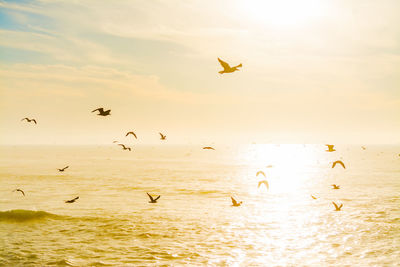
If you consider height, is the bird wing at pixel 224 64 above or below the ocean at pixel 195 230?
above

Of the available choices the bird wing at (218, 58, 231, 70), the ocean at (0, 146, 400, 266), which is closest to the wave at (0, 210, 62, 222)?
the ocean at (0, 146, 400, 266)

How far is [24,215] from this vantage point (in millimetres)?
29828

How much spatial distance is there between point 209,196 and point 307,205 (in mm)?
11591

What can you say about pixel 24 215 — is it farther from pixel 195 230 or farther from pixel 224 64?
pixel 224 64

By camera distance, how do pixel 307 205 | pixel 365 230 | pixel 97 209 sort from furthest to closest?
pixel 307 205 → pixel 97 209 → pixel 365 230

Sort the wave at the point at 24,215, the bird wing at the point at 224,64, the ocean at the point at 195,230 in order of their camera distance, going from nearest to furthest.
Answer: the bird wing at the point at 224,64 < the ocean at the point at 195,230 < the wave at the point at 24,215

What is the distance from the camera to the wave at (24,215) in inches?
1139

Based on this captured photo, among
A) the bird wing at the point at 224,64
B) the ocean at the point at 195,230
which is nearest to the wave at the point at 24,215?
the ocean at the point at 195,230

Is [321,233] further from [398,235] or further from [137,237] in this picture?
[137,237]

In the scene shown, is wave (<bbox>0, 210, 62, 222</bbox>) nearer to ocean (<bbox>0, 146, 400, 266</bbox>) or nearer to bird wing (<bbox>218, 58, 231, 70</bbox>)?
ocean (<bbox>0, 146, 400, 266</bbox>)

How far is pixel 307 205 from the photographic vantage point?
37.1m

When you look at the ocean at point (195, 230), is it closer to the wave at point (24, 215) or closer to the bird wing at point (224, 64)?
the wave at point (24, 215)

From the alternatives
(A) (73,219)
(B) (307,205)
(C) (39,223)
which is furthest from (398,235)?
(C) (39,223)

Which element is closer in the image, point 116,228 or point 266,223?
point 116,228
